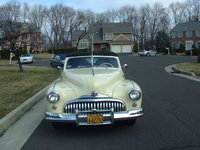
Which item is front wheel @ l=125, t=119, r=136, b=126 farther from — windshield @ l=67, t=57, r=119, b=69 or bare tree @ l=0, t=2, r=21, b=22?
bare tree @ l=0, t=2, r=21, b=22

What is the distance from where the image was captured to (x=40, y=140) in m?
5.27

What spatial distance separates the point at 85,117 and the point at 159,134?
152 cm

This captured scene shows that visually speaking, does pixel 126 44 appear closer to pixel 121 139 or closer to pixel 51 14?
pixel 51 14

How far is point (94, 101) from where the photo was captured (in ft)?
16.9

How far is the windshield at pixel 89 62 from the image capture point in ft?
23.3

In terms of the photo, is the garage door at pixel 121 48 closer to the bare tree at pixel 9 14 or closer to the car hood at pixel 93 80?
the bare tree at pixel 9 14

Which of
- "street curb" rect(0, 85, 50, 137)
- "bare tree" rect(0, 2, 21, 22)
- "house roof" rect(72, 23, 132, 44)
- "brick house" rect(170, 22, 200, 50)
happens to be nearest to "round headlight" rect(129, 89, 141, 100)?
"street curb" rect(0, 85, 50, 137)

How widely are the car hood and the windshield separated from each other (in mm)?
535

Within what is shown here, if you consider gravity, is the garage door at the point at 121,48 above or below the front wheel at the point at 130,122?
above

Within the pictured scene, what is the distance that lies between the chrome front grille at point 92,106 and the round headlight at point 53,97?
26 centimetres

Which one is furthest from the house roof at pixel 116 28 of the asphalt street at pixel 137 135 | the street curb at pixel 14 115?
the asphalt street at pixel 137 135

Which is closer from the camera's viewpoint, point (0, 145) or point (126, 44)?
point (0, 145)

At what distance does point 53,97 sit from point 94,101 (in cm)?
84

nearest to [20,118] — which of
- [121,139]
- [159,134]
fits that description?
[121,139]
